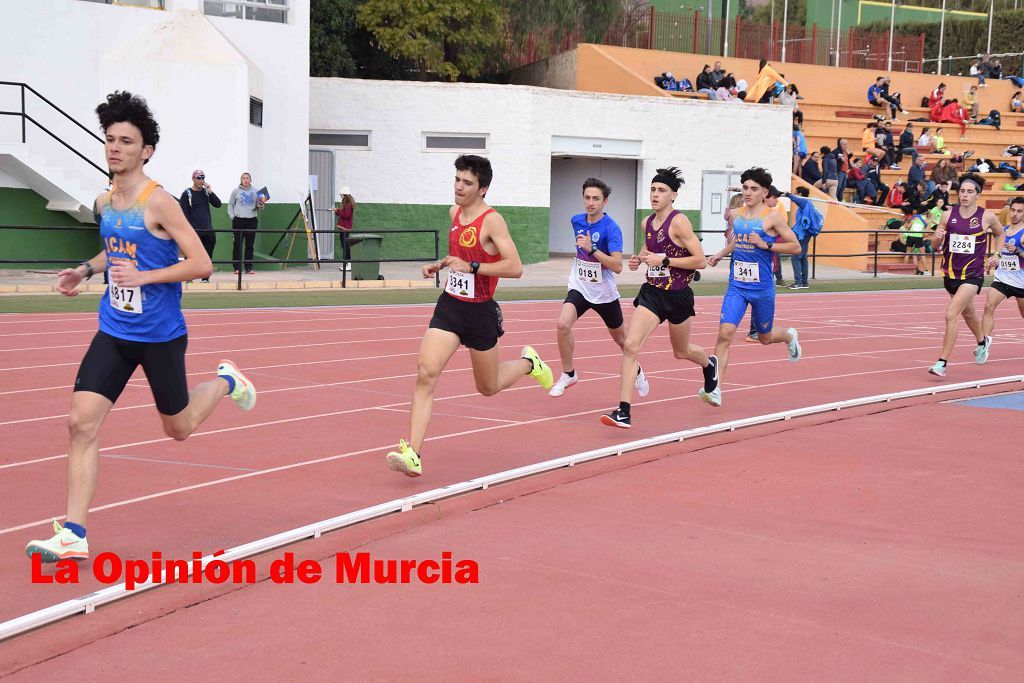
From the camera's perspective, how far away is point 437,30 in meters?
36.8

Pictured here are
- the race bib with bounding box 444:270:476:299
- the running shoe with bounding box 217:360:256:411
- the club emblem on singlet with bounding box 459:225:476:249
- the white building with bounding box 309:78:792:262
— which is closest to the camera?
the running shoe with bounding box 217:360:256:411

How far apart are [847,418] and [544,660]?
6.35m

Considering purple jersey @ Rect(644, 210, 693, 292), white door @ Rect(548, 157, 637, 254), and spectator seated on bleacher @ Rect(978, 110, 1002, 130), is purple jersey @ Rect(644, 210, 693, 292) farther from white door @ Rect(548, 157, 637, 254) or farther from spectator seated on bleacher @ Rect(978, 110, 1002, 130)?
spectator seated on bleacher @ Rect(978, 110, 1002, 130)

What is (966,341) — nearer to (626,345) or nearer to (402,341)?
(402,341)

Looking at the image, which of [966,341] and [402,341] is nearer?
[402,341]

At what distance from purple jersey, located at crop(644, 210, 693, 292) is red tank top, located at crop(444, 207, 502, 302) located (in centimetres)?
227

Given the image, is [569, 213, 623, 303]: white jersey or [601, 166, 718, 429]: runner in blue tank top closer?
[601, 166, 718, 429]: runner in blue tank top

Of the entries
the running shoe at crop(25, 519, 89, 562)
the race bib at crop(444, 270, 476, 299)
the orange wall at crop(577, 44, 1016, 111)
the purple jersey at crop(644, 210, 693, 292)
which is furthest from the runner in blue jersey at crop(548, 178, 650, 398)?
the orange wall at crop(577, 44, 1016, 111)

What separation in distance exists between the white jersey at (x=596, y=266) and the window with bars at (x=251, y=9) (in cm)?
1809

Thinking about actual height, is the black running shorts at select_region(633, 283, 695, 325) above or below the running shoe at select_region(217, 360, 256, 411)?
above

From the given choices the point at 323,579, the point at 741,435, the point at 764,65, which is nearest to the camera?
the point at 323,579

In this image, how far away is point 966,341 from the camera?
666 inches

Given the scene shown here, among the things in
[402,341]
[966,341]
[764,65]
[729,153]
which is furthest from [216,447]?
[764,65]

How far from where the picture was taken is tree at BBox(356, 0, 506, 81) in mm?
36469
